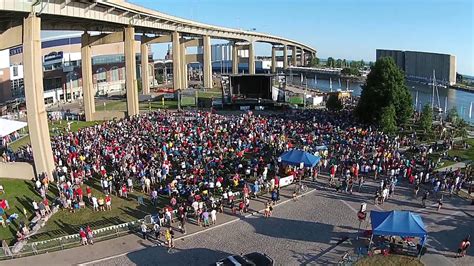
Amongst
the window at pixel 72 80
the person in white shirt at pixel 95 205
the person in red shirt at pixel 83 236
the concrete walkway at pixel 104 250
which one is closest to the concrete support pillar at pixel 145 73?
the window at pixel 72 80

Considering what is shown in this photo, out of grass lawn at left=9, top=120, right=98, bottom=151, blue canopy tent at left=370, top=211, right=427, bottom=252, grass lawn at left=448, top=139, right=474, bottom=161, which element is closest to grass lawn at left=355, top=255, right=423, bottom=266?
blue canopy tent at left=370, top=211, right=427, bottom=252

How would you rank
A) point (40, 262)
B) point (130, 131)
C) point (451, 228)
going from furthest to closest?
1. point (130, 131)
2. point (451, 228)
3. point (40, 262)

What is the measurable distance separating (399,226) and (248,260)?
6.46 m

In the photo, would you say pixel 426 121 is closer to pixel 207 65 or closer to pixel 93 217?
pixel 93 217

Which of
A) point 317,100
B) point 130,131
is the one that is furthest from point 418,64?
point 130,131

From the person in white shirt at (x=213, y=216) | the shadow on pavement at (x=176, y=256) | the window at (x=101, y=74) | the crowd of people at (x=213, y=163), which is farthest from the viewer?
the window at (x=101, y=74)

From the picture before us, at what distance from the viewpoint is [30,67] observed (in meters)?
30.0

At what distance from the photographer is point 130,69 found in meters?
55.8

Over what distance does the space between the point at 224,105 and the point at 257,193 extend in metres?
38.6

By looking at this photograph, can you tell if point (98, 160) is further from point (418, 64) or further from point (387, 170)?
point (418, 64)

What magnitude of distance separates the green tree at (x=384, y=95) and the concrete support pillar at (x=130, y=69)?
90.8 ft

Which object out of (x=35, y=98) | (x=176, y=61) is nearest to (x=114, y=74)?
(x=176, y=61)

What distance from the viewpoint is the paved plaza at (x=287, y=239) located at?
1842cm

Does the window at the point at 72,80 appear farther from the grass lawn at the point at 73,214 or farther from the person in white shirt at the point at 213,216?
the person in white shirt at the point at 213,216
